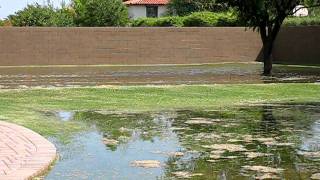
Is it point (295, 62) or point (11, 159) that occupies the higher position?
point (11, 159)

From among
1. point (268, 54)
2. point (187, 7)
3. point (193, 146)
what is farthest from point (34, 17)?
point (193, 146)

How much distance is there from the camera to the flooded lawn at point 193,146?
7.46m

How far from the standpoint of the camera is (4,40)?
35938 mm

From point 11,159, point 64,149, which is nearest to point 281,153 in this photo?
point 64,149

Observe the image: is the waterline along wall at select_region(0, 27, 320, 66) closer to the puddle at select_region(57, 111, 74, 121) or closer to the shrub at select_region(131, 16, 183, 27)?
the shrub at select_region(131, 16, 183, 27)

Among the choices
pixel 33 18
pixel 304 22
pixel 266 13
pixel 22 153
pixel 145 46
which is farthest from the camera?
pixel 33 18

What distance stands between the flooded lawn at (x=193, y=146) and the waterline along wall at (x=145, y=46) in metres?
23.8

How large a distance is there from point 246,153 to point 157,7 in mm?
64625

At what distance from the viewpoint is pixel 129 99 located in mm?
16219

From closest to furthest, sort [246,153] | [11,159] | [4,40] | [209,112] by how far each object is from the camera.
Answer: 1. [11,159]
2. [246,153]
3. [209,112]
4. [4,40]

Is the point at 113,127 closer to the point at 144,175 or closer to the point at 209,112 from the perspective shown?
the point at 209,112

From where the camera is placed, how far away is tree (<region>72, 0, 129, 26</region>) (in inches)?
1908

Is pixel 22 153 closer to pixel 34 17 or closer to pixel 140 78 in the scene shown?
pixel 140 78

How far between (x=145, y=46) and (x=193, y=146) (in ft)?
95.8
